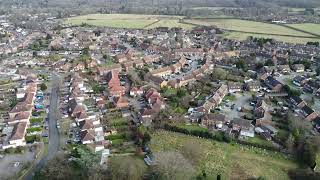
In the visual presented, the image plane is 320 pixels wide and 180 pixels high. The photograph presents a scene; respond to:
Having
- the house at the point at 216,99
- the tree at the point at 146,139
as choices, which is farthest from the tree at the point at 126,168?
the house at the point at 216,99

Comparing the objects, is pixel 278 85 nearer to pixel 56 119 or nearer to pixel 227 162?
pixel 227 162

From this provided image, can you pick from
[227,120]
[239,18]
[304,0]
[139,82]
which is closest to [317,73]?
[227,120]

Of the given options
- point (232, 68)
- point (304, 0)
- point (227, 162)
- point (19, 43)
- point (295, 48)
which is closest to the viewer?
point (227, 162)

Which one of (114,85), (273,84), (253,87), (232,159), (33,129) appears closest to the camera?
(232,159)

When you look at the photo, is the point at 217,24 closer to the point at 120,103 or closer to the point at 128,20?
the point at 128,20

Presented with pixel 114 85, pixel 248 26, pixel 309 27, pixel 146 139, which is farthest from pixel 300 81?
pixel 248 26

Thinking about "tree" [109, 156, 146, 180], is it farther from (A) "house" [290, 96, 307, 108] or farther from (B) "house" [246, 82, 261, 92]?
(B) "house" [246, 82, 261, 92]
